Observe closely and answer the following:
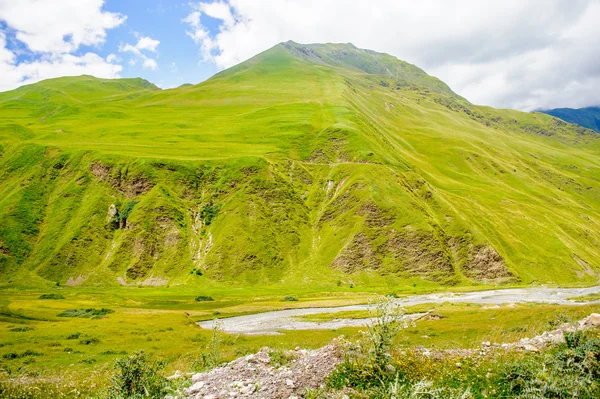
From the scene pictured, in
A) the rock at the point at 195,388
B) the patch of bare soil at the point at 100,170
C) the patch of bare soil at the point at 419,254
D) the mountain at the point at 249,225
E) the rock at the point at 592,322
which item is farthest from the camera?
the patch of bare soil at the point at 100,170

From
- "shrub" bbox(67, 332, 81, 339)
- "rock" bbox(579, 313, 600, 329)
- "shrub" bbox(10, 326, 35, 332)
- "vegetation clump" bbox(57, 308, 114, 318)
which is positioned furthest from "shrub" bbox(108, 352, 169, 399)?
"vegetation clump" bbox(57, 308, 114, 318)

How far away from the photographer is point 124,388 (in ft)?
52.2

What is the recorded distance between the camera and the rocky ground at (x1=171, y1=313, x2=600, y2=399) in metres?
15.8

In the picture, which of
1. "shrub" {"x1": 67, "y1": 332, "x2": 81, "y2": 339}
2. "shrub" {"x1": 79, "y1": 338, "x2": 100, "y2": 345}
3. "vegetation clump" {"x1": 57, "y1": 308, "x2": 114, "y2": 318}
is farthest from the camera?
"vegetation clump" {"x1": 57, "y1": 308, "x2": 114, "y2": 318}

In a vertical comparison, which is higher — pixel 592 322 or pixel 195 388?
pixel 195 388

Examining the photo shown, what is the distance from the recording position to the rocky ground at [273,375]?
15.8m

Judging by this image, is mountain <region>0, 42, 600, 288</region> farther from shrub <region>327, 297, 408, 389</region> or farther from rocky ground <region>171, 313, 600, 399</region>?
shrub <region>327, 297, 408, 389</region>

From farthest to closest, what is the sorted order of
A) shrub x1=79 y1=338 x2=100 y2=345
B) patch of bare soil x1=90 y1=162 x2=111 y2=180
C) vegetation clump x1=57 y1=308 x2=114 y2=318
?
patch of bare soil x1=90 y1=162 x2=111 y2=180, vegetation clump x1=57 y1=308 x2=114 y2=318, shrub x1=79 y1=338 x2=100 y2=345

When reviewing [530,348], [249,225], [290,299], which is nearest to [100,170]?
[249,225]

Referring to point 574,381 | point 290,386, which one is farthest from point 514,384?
point 290,386

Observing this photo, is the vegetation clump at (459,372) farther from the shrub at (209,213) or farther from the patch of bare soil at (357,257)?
the shrub at (209,213)

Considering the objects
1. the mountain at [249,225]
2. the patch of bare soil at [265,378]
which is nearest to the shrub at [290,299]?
the mountain at [249,225]

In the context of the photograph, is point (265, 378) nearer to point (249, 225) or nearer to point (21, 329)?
point (21, 329)

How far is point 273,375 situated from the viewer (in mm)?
17750
